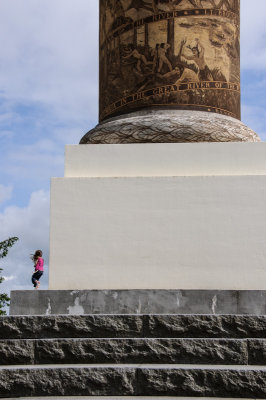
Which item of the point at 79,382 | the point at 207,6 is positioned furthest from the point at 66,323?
the point at 207,6

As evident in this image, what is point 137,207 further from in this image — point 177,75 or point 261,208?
point 177,75

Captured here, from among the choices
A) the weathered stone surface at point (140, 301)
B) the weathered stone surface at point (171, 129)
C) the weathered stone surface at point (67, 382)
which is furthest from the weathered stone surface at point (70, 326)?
the weathered stone surface at point (171, 129)

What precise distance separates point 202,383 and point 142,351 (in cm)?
76

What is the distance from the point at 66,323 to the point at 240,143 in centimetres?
424

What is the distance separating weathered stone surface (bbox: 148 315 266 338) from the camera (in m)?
5.93

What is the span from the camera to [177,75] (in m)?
9.64

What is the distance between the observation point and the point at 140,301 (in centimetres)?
767

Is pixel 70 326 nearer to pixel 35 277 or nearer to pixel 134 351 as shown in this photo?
pixel 134 351

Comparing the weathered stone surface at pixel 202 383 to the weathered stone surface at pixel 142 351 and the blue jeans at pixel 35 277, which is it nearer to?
the weathered stone surface at pixel 142 351

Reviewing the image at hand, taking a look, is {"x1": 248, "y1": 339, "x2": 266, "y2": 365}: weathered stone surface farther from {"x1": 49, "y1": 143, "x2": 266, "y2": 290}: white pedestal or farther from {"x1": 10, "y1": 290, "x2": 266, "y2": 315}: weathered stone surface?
{"x1": 49, "y1": 143, "x2": 266, "y2": 290}: white pedestal

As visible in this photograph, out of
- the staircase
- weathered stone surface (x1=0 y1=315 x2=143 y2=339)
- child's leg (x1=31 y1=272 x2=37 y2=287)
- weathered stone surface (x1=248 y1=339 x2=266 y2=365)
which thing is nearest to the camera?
the staircase

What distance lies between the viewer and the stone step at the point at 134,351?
217 inches

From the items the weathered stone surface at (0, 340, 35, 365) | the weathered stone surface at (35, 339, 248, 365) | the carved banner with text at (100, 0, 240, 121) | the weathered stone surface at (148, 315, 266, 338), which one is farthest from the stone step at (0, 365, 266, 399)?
the carved banner with text at (100, 0, 240, 121)

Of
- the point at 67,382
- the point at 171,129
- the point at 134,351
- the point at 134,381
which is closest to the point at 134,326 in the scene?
the point at 134,351
